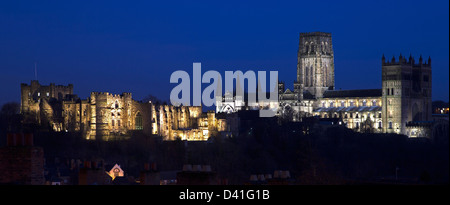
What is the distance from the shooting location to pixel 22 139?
21453 mm

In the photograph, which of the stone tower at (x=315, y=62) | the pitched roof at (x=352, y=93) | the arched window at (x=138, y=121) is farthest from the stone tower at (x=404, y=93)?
the arched window at (x=138, y=121)

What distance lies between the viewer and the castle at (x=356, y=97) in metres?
133

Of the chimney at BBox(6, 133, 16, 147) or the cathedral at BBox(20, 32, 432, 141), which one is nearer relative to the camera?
the chimney at BBox(6, 133, 16, 147)

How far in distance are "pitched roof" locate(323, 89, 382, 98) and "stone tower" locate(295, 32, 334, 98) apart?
395 cm

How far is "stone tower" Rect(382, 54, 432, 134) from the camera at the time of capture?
132000mm

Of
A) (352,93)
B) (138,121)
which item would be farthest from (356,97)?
(138,121)

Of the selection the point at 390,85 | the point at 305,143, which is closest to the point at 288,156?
the point at 305,143

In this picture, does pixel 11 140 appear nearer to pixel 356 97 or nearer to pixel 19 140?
pixel 19 140

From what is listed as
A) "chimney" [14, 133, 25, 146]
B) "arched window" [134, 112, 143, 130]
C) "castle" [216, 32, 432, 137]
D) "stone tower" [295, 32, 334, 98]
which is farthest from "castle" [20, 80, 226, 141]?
"chimney" [14, 133, 25, 146]

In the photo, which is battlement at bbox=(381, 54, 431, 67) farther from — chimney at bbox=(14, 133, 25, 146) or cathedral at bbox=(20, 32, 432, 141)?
chimney at bbox=(14, 133, 25, 146)

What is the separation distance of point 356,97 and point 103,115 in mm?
59524

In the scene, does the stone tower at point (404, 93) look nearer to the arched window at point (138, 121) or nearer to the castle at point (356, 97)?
the castle at point (356, 97)

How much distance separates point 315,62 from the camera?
157 metres
